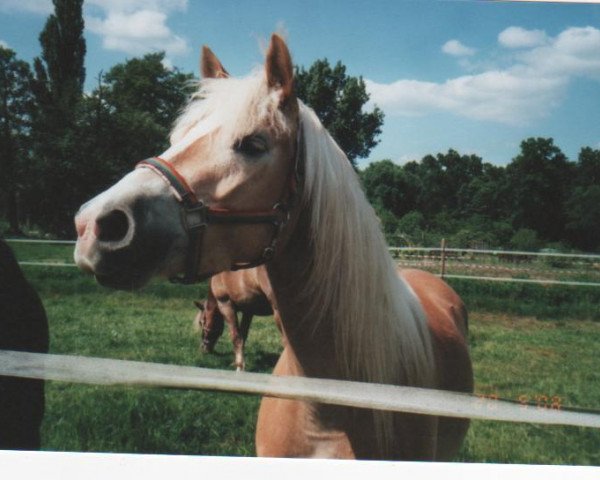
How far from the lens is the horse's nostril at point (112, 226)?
3.46 feet

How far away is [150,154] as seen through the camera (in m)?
4.62

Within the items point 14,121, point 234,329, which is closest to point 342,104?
point 14,121

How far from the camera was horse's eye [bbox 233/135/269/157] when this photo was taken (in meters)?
1.20

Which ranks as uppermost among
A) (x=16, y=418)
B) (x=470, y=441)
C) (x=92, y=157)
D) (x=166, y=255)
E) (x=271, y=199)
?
(x=92, y=157)

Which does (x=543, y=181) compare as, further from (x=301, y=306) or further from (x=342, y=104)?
(x=301, y=306)

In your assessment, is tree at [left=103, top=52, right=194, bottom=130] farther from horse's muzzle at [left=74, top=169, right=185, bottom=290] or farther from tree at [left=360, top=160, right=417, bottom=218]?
horse's muzzle at [left=74, top=169, right=185, bottom=290]

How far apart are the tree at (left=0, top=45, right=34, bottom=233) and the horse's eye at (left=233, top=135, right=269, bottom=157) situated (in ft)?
7.27

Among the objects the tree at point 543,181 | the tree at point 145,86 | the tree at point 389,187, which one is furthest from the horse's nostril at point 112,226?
the tree at point 543,181

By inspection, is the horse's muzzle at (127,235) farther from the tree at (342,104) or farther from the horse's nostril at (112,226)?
the tree at (342,104)

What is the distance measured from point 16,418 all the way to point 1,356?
598mm

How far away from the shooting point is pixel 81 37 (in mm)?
2736

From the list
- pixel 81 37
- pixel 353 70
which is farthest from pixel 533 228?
pixel 81 37

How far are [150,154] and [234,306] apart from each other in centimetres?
159

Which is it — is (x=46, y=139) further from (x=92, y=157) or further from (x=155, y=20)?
(x=155, y=20)
